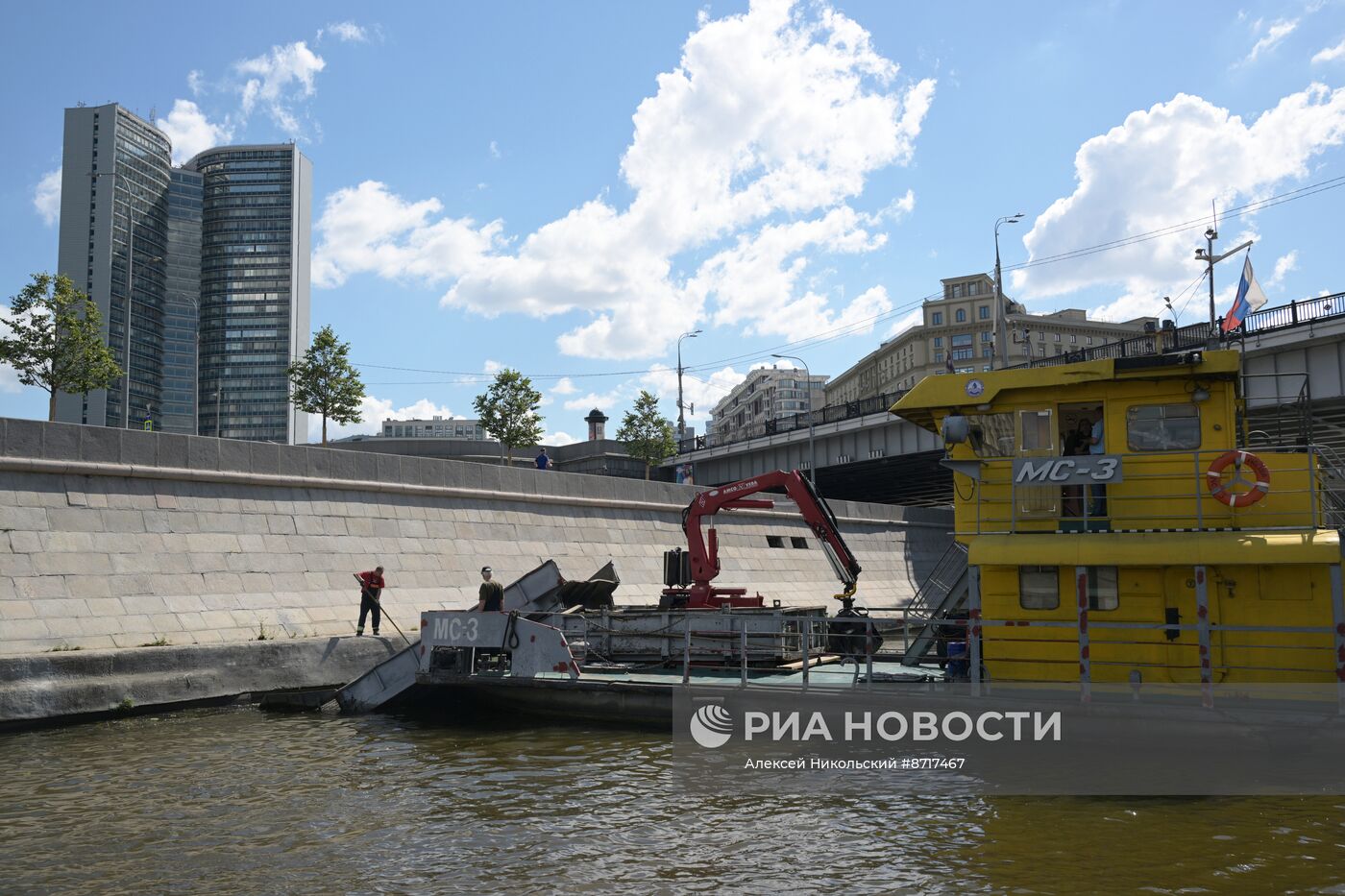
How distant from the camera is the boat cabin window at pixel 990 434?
1312 cm

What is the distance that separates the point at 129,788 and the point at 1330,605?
1364 centimetres

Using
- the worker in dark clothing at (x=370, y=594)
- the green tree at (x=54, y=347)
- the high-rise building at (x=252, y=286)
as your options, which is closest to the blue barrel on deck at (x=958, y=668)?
the worker in dark clothing at (x=370, y=594)

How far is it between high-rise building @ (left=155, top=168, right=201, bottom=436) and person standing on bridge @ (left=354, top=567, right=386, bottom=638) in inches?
6561

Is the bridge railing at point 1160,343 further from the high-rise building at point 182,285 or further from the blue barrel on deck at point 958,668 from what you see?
the high-rise building at point 182,285

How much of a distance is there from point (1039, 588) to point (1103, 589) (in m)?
0.75

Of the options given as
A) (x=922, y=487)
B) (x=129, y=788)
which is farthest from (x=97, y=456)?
(x=922, y=487)

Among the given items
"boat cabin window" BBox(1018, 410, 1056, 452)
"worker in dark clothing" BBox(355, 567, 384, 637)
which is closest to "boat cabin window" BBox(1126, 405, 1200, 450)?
"boat cabin window" BBox(1018, 410, 1056, 452)

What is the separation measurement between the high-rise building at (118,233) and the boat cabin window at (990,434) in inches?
6103

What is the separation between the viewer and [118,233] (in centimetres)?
15512

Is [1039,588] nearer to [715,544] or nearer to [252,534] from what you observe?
[715,544]

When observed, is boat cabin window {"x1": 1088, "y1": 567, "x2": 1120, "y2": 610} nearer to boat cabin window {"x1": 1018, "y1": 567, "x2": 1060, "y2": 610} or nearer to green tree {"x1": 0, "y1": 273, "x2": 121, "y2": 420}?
boat cabin window {"x1": 1018, "y1": 567, "x2": 1060, "y2": 610}

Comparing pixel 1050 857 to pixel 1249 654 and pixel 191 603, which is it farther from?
pixel 191 603

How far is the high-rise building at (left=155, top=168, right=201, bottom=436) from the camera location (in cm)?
16938

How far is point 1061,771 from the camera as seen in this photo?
11430 millimetres
